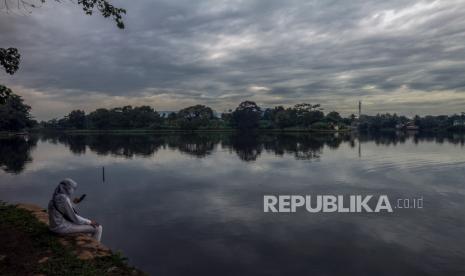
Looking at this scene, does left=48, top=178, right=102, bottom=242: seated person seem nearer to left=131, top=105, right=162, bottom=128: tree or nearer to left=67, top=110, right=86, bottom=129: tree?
left=131, top=105, right=162, bottom=128: tree

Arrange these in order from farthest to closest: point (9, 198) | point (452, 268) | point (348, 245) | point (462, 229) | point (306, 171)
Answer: point (306, 171), point (9, 198), point (462, 229), point (348, 245), point (452, 268)

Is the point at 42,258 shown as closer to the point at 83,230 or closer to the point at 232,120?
the point at 83,230

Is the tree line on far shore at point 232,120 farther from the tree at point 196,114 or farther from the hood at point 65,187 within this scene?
the hood at point 65,187

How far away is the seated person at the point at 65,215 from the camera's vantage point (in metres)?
7.99

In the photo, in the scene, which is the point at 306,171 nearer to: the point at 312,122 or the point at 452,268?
the point at 452,268

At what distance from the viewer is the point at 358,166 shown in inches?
1099

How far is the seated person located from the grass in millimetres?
371

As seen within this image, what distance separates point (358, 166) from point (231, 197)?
1620 cm

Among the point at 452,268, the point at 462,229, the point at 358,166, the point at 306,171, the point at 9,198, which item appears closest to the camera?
the point at 452,268

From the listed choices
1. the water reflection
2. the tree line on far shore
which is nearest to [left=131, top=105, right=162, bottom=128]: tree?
the tree line on far shore

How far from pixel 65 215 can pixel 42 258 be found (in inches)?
52.1

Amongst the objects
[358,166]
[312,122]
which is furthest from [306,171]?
[312,122]

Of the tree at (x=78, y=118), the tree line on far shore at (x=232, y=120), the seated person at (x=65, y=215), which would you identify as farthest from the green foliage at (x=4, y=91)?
the tree at (x=78, y=118)

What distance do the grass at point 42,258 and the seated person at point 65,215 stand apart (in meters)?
0.37
